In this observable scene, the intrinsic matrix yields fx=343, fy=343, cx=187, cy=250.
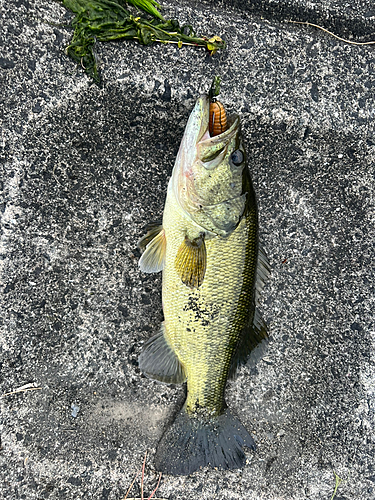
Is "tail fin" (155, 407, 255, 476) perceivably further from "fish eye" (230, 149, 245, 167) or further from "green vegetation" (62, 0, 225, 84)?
"green vegetation" (62, 0, 225, 84)

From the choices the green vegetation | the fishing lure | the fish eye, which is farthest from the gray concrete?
the fish eye

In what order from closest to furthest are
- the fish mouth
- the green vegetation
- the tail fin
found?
the fish mouth, the green vegetation, the tail fin

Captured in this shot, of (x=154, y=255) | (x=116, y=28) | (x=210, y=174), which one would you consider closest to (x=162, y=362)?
(x=154, y=255)

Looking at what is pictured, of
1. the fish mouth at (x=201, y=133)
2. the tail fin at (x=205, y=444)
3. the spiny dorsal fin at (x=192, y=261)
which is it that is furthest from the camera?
the tail fin at (x=205, y=444)

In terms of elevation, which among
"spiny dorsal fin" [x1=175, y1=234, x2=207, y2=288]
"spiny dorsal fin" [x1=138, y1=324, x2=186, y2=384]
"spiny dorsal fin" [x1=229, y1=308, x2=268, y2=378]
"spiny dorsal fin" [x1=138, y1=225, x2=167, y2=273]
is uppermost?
"spiny dorsal fin" [x1=175, y1=234, x2=207, y2=288]

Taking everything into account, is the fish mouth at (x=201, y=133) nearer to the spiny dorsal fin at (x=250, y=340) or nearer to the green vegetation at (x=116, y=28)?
the green vegetation at (x=116, y=28)

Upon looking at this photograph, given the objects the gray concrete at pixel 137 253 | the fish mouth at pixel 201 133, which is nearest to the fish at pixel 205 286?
the fish mouth at pixel 201 133
